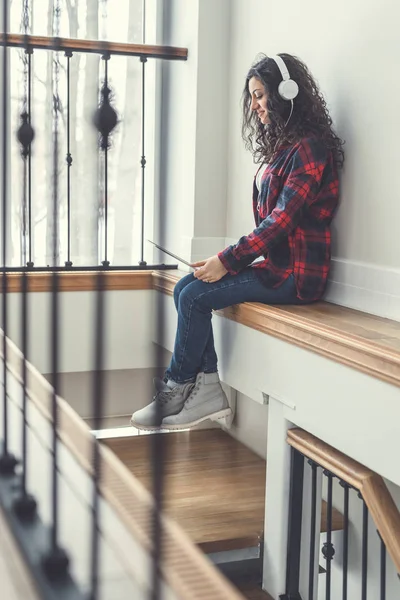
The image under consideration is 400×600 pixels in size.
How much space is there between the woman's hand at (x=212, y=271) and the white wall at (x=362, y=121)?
0.37 m

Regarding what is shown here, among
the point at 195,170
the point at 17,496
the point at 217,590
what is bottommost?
the point at 17,496

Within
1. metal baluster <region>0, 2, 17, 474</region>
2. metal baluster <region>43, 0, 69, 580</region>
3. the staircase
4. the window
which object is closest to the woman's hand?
the staircase

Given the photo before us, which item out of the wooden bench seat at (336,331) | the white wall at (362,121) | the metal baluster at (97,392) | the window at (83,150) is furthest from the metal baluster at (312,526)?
the metal baluster at (97,392)

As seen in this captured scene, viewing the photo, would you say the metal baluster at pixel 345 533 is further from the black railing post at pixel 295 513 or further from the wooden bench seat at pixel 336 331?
the wooden bench seat at pixel 336 331

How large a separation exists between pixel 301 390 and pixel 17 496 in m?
1.35

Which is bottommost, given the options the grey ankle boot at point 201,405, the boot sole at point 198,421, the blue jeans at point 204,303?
the boot sole at point 198,421

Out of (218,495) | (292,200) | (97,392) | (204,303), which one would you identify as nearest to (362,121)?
(292,200)

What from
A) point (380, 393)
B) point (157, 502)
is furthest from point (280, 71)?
point (157, 502)

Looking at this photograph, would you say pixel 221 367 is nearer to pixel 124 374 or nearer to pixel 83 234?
pixel 124 374

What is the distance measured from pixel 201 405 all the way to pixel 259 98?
1052 mm

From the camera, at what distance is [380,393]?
190 centimetres

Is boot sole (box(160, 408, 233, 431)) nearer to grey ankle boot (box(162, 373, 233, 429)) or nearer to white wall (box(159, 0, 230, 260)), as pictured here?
grey ankle boot (box(162, 373, 233, 429))

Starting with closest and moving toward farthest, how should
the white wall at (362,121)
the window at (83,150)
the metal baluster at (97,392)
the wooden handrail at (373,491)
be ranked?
1. the metal baluster at (97,392)
2. the wooden handrail at (373,491)
3. the white wall at (362,121)
4. the window at (83,150)

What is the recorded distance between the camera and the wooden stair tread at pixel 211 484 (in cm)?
259
